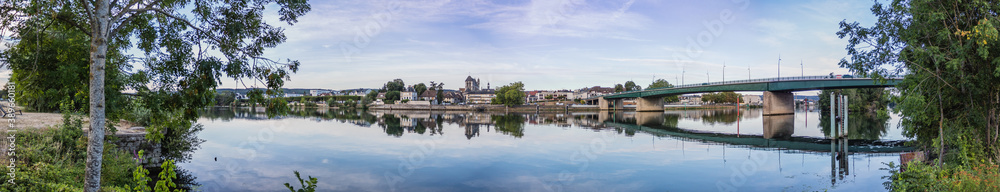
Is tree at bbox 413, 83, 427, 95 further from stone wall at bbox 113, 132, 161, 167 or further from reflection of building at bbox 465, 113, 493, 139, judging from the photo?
stone wall at bbox 113, 132, 161, 167

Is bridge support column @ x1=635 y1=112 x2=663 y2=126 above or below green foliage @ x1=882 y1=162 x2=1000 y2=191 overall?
below

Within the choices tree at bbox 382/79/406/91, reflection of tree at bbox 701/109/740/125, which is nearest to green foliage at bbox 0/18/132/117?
reflection of tree at bbox 701/109/740/125

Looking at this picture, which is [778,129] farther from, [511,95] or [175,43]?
[511,95]

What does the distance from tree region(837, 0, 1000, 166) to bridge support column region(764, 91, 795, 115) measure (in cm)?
6763

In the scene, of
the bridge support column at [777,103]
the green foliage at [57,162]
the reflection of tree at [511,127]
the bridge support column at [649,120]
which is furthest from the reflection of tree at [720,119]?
the green foliage at [57,162]

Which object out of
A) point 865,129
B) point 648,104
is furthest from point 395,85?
point 865,129

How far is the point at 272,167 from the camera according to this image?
20516mm

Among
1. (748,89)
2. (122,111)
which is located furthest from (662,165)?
(748,89)

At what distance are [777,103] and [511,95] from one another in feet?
209

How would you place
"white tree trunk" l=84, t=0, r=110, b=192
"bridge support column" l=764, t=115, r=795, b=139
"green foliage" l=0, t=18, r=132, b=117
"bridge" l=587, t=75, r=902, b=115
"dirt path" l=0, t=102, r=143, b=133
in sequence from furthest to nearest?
"bridge" l=587, t=75, r=902, b=115 < "bridge support column" l=764, t=115, r=795, b=139 < "dirt path" l=0, t=102, r=143, b=133 < "green foliage" l=0, t=18, r=132, b=117 < "white tree trunk" l=84, t=0, r=110, b=192

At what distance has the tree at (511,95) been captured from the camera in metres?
127

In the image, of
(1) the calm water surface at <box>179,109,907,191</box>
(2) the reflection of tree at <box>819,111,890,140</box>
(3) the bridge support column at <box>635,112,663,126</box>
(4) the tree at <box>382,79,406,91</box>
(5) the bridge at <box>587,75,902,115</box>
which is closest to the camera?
(1) the calm water surface at <box>179,109,907,191</box>

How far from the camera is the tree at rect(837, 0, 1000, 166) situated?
11859 millimetres

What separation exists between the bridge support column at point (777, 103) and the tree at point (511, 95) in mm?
61625
